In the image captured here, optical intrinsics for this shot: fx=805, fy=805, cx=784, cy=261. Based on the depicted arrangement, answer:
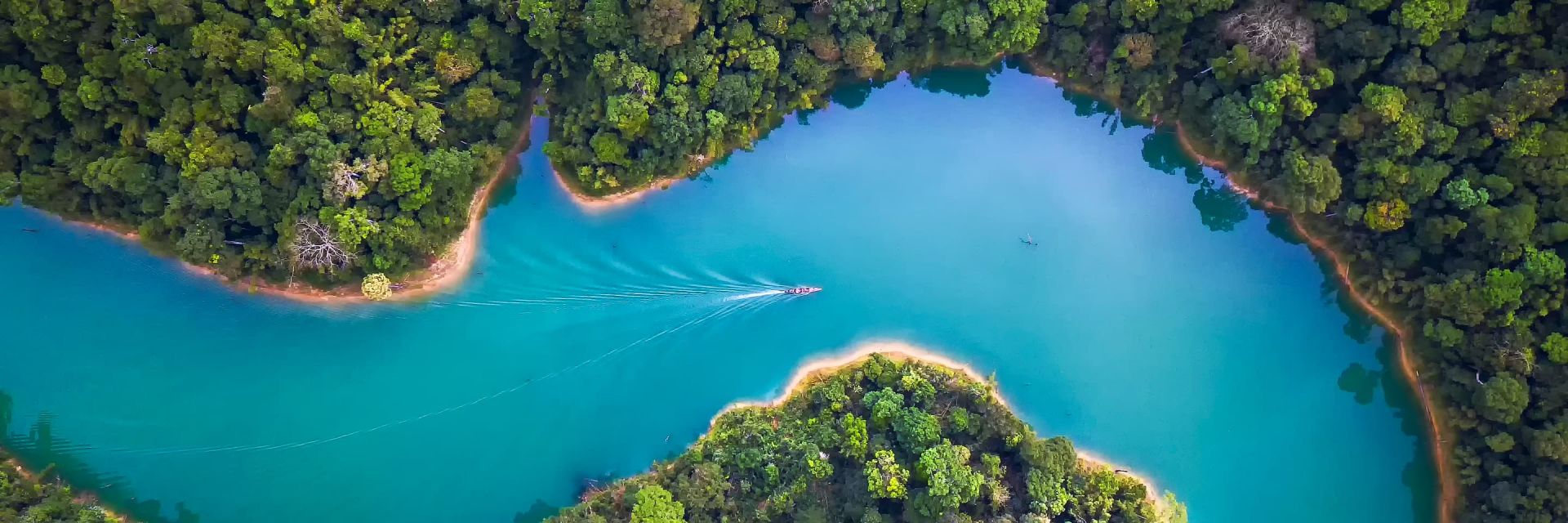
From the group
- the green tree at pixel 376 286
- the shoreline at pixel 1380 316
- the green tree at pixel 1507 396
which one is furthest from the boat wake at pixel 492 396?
the green tree at pixel 1507 396

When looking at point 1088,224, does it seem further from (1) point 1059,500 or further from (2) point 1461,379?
(2) point 1461,379

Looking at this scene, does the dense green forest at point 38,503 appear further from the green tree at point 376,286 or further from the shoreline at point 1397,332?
the shoreline at point 1397,332

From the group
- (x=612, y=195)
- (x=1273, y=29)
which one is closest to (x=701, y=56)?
(x=612, y=195)

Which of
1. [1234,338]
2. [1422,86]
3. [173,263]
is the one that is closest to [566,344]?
[173,263]

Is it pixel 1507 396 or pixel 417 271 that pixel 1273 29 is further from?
pixel 417 271

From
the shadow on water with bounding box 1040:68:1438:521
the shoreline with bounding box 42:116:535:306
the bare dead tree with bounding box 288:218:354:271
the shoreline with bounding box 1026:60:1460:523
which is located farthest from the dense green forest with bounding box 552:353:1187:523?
the bare dead tree with bounding box 288:218:354:271
